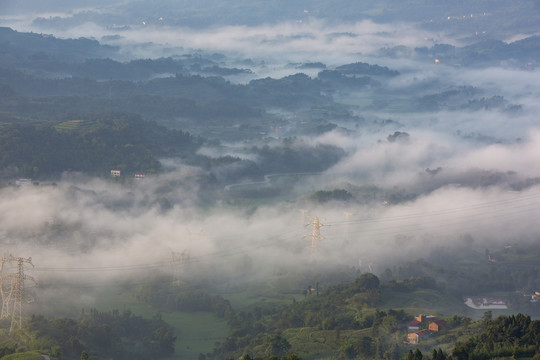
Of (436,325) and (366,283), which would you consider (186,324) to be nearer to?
(366,283)

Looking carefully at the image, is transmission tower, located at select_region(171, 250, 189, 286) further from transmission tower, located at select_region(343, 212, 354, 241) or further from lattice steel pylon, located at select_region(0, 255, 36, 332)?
transmission tower, located at select_region(343, 212, 354, 241)

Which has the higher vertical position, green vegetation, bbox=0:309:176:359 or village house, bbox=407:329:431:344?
green vegetation, bbox=0:309:176:359

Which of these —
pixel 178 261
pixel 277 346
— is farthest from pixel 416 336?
pixel 178 261

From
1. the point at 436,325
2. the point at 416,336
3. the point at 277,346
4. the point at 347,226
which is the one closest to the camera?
the point at 277,346

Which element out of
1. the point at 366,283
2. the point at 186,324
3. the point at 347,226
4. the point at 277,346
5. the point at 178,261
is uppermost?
the point at 347,226

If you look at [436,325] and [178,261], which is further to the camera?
[178,261]

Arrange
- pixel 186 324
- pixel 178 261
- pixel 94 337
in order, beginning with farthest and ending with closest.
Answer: pixel 178 261
pixel 186 324
pixel 94 337

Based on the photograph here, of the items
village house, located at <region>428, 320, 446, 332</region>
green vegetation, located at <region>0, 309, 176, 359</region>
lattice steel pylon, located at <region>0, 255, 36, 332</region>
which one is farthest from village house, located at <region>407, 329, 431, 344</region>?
lattice steel pylon, located at <region>0, 255, 36, 332</region>

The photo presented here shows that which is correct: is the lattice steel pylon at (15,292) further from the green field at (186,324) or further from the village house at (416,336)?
the village house at (416,336)

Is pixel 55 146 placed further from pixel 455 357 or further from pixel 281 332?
pixel 455 357

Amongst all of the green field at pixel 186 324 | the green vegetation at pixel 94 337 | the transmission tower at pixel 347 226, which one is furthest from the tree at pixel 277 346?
the transmission tower at pixel 347 226

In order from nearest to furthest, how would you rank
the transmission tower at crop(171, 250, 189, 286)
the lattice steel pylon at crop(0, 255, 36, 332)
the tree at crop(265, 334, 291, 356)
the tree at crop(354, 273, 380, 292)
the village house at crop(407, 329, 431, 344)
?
the tree at crop(265, 334, 291, 356)
the village house at crop(407, 329, 431, 344)
the lattice steel pylon at crop(0, 255, 36, 332)
the tree at crop(354, 273, 380, 292)
the transmission tower at crop(171, 250, 189, 286)
